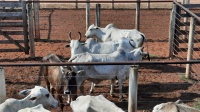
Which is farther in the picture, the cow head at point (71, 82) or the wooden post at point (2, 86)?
the cow head at point (71, 82)

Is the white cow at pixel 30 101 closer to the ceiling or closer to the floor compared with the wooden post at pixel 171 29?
closer to the floor

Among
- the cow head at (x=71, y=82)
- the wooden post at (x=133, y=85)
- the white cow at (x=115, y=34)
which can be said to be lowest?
the cow head at (x=71, y=82)

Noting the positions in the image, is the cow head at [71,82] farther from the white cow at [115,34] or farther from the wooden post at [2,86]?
the white cow at [115,34]

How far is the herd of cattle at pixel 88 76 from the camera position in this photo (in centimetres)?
554

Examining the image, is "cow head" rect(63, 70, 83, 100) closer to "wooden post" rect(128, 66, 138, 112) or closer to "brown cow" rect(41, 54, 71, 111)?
"brown cow" rect(41, 54, 71, 111)

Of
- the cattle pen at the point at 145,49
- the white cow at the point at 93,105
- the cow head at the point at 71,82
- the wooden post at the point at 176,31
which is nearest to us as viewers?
the white cow at the point at 93,105

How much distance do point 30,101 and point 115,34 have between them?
18.1ft

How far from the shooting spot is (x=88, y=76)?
830 centimetres

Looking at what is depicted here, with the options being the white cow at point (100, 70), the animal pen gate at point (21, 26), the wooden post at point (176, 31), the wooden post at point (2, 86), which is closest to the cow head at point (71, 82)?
the white cow at point (100, 70)

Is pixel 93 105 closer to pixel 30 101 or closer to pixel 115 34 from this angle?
pixel 30 101

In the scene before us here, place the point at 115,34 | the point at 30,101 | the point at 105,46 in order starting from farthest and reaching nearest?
the point at 115,34, the point at 105,46, the point at 30,101

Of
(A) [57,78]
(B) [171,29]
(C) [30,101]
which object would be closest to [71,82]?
(A) [57,78]

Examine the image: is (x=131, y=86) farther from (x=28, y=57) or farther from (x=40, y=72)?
(x=28, y=57)

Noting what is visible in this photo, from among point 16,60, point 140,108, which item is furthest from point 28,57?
point 140,108
